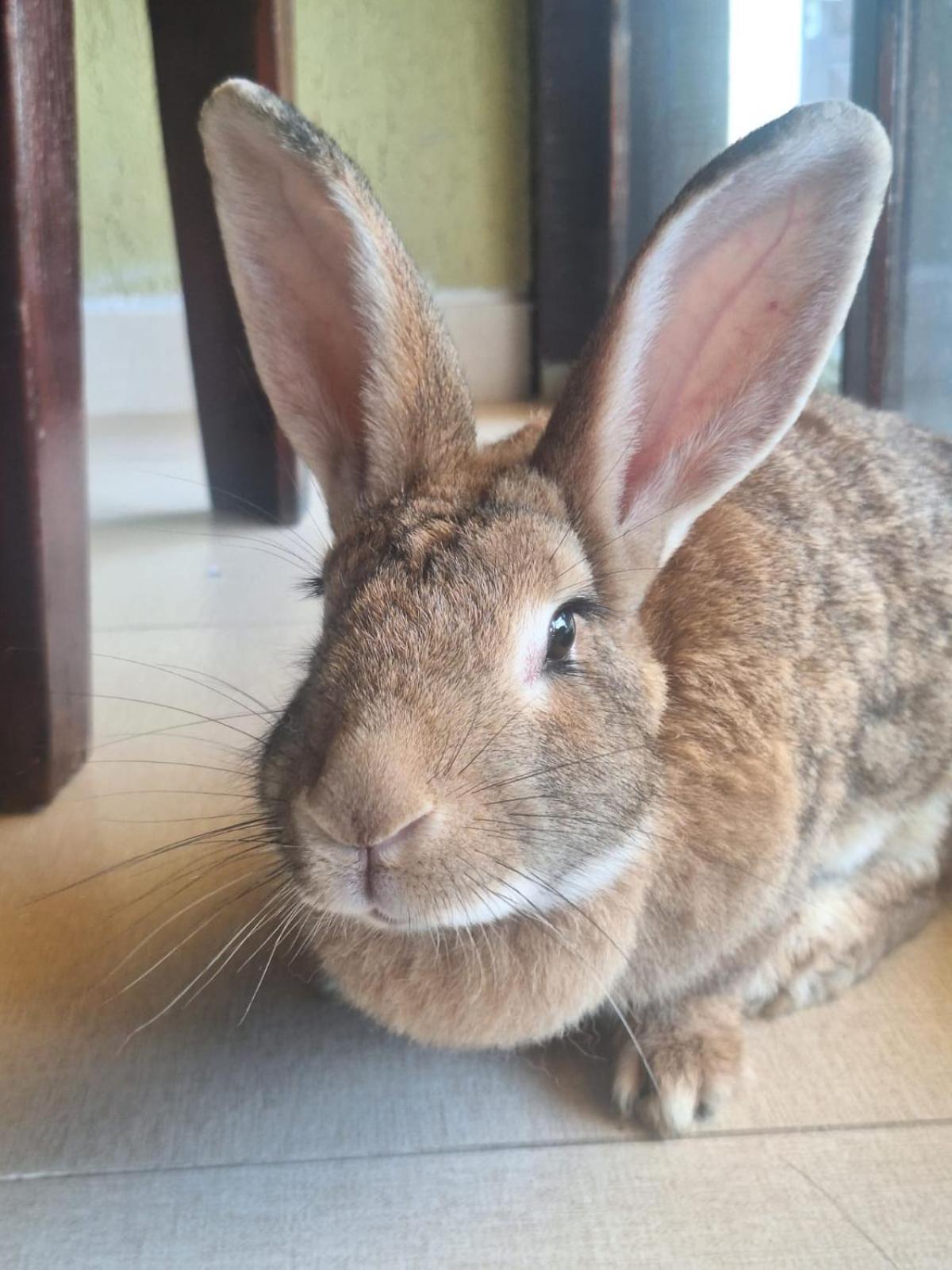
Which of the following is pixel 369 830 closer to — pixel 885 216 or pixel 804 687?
pixel 804 687

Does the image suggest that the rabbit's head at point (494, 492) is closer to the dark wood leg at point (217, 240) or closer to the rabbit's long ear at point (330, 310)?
the rabbit's long ear at point (330, 310)

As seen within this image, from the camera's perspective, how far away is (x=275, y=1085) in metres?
0.89

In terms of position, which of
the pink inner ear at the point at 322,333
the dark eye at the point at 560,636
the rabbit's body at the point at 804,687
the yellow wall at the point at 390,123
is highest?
the yellow wall at the point at 390,123

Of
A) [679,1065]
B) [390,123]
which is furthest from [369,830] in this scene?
[390,123]

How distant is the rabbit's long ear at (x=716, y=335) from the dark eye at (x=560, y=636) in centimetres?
7

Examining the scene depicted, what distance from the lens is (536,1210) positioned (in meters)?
0.78

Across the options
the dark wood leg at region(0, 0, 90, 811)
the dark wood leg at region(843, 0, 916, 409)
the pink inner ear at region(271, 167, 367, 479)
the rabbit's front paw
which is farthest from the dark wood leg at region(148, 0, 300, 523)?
the rabbit's front paw

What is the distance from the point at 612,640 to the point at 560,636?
53 mm

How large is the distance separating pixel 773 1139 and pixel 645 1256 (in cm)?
14

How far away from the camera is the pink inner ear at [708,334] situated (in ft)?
2.75

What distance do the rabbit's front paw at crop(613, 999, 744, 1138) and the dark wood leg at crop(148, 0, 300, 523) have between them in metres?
1.00

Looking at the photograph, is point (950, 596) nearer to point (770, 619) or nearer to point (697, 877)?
point (770, 619)

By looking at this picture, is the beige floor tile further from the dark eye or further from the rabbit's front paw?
the dark eye

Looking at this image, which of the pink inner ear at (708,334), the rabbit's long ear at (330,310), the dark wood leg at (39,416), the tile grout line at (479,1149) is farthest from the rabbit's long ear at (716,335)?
the dark wood leg at (39,416)
